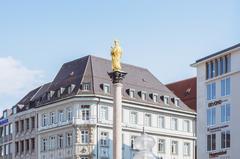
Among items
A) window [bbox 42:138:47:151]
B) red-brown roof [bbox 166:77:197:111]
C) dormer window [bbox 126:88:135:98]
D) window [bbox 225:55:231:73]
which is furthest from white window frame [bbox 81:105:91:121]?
window [bbox 225:55:231:73]

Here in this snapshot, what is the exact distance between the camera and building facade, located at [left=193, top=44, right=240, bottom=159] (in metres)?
71.3

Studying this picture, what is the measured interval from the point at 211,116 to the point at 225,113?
2.82 metres

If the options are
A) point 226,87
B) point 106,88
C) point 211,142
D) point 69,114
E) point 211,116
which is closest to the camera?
point 226,87

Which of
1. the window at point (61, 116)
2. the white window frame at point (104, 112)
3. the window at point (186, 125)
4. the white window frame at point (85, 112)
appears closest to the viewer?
the white window frame at point (85, 112)

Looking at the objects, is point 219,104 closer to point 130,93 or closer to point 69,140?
point 130,93

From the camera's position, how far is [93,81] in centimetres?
9069

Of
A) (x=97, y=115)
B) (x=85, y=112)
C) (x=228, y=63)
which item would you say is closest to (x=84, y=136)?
(x=85, y=112)

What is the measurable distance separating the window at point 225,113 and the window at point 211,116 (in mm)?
1623

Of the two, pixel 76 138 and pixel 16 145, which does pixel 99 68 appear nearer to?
pixel 76 138

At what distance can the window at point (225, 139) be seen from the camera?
71750 millimetres

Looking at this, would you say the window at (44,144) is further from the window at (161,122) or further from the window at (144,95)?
the window at (161,122)

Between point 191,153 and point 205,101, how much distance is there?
2353 centimetres

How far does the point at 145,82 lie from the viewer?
3875 inches

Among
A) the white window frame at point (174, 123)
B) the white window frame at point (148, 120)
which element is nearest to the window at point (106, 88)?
the white window frame at point (148, 120)
